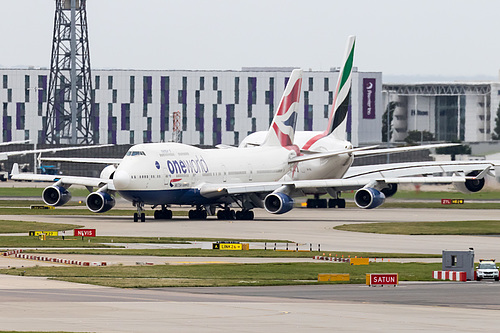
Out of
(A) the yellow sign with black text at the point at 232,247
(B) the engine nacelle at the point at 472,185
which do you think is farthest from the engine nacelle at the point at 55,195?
(B) the engine nacelle at the point at 472,185

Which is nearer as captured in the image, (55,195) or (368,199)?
(368,199)

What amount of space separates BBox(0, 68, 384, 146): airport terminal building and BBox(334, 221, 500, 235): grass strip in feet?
389

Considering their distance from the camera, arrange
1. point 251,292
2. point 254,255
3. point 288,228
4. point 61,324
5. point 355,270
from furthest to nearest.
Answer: point 288,228 → point 254,255 → point 355,270 → point 251,292 → point 61,324

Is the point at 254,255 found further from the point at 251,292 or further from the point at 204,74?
the point at 204,74

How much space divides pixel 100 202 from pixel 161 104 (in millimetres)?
113870

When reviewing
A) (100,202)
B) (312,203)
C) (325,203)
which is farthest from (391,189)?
(100,202)

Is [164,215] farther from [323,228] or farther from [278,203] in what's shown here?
[323,228]

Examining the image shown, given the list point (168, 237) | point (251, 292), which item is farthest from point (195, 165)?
point (251, 292)

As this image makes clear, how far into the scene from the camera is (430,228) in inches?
2781

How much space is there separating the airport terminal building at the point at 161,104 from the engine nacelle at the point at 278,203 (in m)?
114

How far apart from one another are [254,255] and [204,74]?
143 metres

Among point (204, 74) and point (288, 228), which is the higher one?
point (204, 74)

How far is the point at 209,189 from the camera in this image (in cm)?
7844

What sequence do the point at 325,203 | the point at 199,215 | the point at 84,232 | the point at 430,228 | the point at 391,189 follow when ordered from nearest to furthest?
the point at 84,232, the point at 430,228, the point at 199,215, the point at 391,189, the point at 325,203
